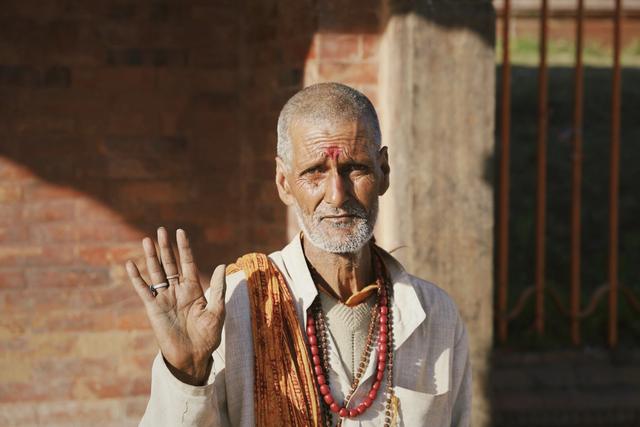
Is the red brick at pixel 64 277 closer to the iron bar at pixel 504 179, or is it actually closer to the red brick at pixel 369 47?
the red brick at pixel 369 47

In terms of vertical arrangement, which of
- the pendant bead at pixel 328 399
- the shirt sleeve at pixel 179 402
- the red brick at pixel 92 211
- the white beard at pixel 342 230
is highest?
the white beard at pixel 342 230

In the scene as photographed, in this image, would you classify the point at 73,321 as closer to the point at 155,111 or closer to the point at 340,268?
the point at 155,111

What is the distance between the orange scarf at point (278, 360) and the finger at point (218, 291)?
0.19m

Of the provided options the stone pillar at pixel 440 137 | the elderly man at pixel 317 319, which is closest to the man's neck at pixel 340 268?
the elderly man at pixel 317 319

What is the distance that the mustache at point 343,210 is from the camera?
93.6 inches

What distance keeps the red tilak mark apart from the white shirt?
0.29 meters

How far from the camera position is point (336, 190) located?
7.71 ft

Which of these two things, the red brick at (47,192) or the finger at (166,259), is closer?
the finger at (166,259)

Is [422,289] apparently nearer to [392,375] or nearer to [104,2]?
[392,375]

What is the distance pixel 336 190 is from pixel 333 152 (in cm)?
9

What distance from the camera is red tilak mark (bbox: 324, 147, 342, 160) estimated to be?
235 cm

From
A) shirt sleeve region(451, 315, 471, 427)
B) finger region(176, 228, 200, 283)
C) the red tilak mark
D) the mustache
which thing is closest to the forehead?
the red tilak mark

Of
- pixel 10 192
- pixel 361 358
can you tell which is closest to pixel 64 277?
pixel 10 192

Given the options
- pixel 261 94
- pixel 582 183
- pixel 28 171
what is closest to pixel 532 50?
pixel 582 183
